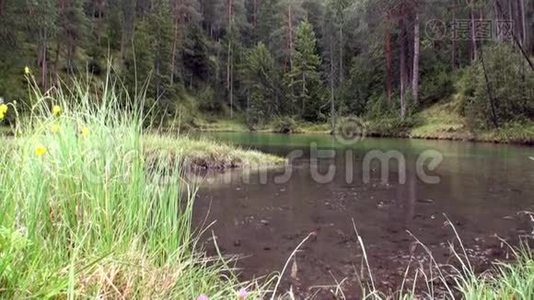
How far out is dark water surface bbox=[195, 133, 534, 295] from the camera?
4.38m

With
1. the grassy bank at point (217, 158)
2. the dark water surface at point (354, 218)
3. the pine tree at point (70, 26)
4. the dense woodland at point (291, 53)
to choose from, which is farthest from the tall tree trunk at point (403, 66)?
the pine tree at point (70, 26)

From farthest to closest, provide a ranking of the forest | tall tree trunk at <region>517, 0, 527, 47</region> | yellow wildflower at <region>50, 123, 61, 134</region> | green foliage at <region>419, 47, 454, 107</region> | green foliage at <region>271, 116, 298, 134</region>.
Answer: green foliage at <region>271, 116, 298, 134</region> < green foliage at <region>419, 47, 454, 107</region> < tall tree trunk at <region>517, 0, 527, 47</region> < yellow wildflower at <region>50, 123, 61, 134</region> < the forest

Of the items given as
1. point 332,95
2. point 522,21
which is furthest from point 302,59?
point 522,21

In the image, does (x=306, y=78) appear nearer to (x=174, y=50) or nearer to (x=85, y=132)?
(x=174, y=50)

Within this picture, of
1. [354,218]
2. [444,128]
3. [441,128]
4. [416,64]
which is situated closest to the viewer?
[354,218]

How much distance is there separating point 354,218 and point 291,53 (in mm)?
40881

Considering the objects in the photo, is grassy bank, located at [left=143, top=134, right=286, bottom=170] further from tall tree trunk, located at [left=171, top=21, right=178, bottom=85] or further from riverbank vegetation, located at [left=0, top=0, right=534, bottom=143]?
tall tree trunk, located at [left=171, top=21, right=178, bottom=85]

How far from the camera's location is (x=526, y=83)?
76.7ft

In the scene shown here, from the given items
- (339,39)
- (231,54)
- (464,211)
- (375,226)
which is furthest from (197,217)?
(231,54)

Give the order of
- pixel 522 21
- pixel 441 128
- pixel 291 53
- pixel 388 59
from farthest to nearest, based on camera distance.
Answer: pixel 291 53 < pixel 388 59 < pixel 522 21 < pixel 441 128

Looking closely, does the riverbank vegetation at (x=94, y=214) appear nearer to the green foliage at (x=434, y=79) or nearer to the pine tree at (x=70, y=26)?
the green foliage at (x=434, y=79)

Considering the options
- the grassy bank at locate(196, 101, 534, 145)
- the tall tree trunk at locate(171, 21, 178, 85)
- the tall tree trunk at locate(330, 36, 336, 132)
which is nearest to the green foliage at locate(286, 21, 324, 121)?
the tall tree trunk at locate(330, 36, 336, 132)

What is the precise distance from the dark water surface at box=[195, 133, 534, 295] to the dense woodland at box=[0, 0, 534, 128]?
42.5 ft

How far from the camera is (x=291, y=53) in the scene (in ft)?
151
